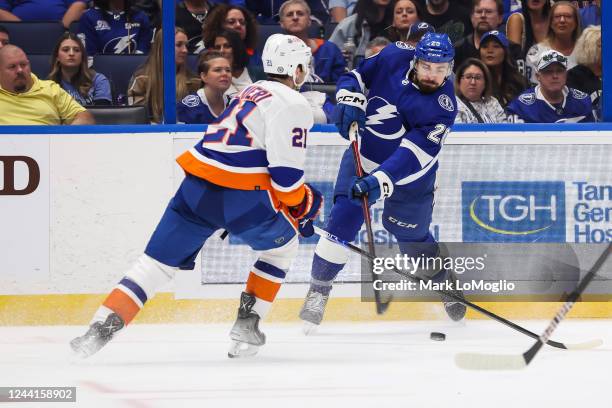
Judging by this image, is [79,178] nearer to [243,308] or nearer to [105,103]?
[105,103]

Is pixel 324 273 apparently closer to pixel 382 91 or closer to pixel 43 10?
pixel 382 91

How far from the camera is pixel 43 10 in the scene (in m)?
5.50

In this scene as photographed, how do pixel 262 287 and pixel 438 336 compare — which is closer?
pixel 262 287

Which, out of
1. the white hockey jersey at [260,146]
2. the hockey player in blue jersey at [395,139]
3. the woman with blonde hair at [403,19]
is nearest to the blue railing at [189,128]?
the hockey player in blue jersey at [395,139]

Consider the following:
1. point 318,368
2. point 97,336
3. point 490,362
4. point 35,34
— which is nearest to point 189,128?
point 35,34

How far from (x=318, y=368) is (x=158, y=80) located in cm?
167

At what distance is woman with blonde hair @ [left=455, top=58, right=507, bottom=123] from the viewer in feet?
15.7

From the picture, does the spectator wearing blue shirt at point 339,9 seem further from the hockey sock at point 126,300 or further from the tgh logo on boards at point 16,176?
the hockey sock at point 126,300

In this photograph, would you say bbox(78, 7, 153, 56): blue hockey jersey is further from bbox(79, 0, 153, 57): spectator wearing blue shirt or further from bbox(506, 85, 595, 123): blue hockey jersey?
bbox(506, 85, 595, 123): blue hockey jersey

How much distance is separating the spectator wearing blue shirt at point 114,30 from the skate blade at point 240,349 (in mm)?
2003

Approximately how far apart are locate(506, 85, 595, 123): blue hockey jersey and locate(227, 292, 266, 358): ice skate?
1643 mm

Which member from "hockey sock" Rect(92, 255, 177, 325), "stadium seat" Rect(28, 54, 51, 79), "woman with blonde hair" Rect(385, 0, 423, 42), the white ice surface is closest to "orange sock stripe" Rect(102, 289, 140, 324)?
"hockey sock" Rect(92, 255, 177, 325)

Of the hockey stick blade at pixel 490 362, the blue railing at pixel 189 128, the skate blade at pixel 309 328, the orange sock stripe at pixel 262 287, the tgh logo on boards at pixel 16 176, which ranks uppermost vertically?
the blue railing at pixel 189 128

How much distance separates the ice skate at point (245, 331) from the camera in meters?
3.71
